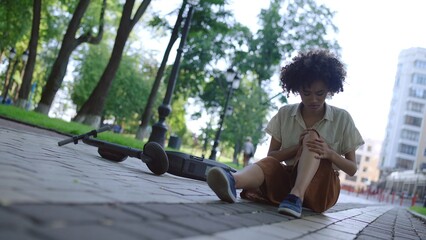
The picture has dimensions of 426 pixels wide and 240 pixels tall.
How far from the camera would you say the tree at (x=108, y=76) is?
15.0 meters

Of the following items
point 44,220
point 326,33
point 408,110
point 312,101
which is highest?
point 408,110

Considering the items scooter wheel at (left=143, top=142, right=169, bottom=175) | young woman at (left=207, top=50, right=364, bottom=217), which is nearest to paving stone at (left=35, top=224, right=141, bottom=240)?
young woman at (left=207, top=50, right=364, bottom=217)

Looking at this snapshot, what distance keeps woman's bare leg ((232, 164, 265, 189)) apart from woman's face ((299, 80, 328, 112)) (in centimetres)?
73

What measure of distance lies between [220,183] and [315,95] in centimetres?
118

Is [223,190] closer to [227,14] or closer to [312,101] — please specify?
[312,101]

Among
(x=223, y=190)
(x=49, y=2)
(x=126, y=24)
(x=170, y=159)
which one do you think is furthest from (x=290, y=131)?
(x=49, y=2)

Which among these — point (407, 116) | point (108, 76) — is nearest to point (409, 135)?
point (407, 116)

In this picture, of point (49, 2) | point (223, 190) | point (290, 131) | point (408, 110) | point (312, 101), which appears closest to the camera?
point (223, 190)

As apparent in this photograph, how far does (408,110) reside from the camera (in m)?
78.2

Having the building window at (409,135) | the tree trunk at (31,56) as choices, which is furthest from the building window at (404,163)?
the tree trunk at (31,56)

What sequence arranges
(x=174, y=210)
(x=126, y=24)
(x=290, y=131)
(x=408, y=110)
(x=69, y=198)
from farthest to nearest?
(x=408, y=110)
(x=126, y=24)
(x=290, y=131)
(x=174, y=210)
(x=69, y=198)

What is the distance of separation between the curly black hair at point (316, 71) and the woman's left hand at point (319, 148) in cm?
56

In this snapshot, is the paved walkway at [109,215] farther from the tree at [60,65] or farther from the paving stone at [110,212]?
the tree at [60,65]

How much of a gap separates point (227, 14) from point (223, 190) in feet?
46.5
